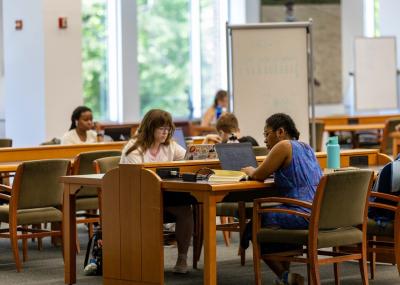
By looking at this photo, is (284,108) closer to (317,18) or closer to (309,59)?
(309,59)

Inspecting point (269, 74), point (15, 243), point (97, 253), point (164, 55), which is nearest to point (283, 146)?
point (97, 253)

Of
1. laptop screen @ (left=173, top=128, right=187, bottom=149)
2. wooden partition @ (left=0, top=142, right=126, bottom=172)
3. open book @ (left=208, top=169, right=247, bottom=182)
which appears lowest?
open book @ (left=208, top=169, right=247, bottom=182)

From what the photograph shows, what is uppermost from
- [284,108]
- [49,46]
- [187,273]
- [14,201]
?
[49,46]

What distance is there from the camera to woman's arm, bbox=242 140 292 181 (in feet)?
19.5

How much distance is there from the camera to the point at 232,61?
31.1 ft

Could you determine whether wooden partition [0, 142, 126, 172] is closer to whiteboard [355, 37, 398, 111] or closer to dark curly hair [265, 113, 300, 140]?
dark curly hair [265, 113, 300, 140]

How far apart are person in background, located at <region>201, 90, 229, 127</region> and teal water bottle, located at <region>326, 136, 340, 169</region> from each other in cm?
546

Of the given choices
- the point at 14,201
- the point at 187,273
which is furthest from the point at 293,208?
the point at 14,201

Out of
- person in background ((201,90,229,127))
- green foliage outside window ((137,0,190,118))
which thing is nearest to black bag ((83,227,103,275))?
person in background ((201,90,229,127))

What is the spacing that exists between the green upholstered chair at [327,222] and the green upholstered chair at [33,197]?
1845mm

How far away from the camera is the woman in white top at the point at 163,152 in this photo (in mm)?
6770

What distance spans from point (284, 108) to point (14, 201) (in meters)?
3.20

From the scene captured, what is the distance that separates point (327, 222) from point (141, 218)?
42.4 inches

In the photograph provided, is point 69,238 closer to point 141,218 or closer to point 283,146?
point 141,218
